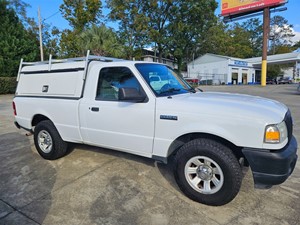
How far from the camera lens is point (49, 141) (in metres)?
4.62

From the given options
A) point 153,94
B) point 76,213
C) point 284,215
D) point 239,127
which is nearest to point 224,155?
point 239,127

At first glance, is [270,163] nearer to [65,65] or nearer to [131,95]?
[131,95]

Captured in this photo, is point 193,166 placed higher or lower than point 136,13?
lower

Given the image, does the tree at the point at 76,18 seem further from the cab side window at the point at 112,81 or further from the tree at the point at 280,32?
the tree at the point at 280,32

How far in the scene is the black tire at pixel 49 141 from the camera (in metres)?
4.45

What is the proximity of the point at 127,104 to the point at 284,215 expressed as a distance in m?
2.49

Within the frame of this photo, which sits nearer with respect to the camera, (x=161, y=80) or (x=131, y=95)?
(x=131, y=95)

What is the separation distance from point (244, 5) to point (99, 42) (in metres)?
24.2

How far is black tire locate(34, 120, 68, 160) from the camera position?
4449 mm

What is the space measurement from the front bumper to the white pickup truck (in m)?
0.01

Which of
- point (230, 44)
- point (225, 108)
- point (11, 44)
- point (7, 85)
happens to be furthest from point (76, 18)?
point (230, 44)

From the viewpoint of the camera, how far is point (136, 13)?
2867 centimetres

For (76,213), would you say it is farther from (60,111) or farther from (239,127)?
(239,127)

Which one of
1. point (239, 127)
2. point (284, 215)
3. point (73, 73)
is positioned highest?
point (73, 73)
